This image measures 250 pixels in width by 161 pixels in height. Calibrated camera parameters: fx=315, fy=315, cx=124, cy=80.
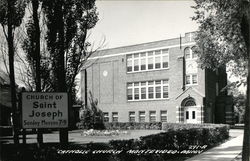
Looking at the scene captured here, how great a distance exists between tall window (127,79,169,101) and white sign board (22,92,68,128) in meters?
30.9

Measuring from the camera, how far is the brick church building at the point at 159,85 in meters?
35.3

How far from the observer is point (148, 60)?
38812mm

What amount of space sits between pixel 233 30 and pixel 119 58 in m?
26.2

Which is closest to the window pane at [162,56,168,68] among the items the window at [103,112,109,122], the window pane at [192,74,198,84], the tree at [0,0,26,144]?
the window pane at [192,74,198,84]

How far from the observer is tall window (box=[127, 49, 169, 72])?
124ft

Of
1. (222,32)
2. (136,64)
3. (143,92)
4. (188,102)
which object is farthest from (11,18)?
(136,64)

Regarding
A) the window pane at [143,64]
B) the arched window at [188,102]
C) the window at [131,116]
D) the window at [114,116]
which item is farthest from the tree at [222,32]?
the window at [114,116]

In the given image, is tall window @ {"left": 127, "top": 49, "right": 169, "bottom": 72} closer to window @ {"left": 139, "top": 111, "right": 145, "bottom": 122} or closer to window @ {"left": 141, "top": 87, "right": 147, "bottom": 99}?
window @ {"left": 141, "top": 87, "right": 147, "bottom": 99}

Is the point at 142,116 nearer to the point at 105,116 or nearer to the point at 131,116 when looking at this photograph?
the point at 131,116

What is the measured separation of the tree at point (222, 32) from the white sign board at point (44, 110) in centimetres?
756

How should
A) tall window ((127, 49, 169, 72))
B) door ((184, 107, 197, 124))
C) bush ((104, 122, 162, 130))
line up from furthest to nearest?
tall window ((127, 49, 169, 72))
bush ((104, 122, 162, 130))
door ((184, 107, 197, 124))

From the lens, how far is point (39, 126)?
682 centimetres

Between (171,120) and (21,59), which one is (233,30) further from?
(171,120)

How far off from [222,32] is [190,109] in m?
19.2
